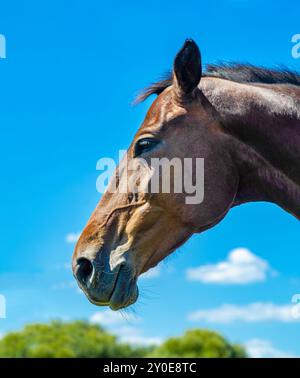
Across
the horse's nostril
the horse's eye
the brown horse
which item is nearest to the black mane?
the brown horse

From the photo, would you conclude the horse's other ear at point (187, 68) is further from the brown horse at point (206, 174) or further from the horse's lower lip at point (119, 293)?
the horse's lower lip at point (119, 293)

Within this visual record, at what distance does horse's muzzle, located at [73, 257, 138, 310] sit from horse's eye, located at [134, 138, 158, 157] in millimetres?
1107

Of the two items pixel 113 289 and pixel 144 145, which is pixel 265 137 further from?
pixel 113 289

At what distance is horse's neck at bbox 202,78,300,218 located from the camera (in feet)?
17.6

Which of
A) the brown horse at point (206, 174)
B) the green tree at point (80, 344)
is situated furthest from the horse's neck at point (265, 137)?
the green tree at point (80, 344)

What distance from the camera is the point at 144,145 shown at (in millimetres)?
5664

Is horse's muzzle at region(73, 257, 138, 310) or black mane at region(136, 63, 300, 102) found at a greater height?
black mane at region(136, 63, 300, 102)

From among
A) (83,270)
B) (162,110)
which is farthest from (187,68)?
(83,270)

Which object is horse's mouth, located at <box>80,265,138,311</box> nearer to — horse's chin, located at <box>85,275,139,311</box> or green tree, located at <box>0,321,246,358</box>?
horse's chin, located at <box>85,275,139,311</box>

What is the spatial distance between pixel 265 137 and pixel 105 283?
6.54 ft

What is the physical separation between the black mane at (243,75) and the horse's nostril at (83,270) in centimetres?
196

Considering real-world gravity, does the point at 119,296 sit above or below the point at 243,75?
below
